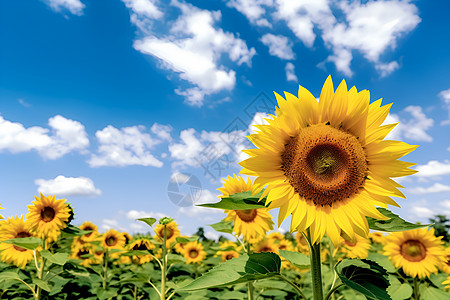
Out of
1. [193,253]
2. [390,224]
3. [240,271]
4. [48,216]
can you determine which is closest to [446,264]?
[390,224]

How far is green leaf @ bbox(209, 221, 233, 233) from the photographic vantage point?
371 cm

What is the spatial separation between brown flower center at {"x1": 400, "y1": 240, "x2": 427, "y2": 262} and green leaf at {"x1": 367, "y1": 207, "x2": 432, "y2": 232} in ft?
10.1

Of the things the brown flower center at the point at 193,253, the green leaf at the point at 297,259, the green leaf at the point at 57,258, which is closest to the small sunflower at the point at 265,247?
the brown flower center at the point at 193,253

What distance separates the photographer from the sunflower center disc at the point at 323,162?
1745mm

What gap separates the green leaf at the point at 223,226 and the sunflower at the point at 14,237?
3013 mm

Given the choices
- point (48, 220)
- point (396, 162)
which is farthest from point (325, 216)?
point (48, 220)

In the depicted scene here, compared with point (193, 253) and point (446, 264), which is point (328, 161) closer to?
point (446, 264)

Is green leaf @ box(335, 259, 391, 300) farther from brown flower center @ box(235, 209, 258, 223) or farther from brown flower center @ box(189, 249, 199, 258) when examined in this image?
brown flower center @ box(189, 249, 199, 258)

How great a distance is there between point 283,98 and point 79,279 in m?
5.29

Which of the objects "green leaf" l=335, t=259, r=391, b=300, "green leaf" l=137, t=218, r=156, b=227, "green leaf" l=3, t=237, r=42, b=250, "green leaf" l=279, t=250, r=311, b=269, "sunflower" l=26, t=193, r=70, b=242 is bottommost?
"green leaf" l=335, t=259, r=391, b=300

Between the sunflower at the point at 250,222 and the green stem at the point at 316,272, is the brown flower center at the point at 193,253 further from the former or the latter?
the green stem at the point at 316,272

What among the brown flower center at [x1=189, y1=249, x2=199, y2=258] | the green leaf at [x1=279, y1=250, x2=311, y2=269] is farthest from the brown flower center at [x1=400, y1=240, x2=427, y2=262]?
the brown flower center at [x1=189, y1=249, x2=199, y2=258]

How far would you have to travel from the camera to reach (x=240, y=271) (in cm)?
156

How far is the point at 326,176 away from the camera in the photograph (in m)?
1.83
